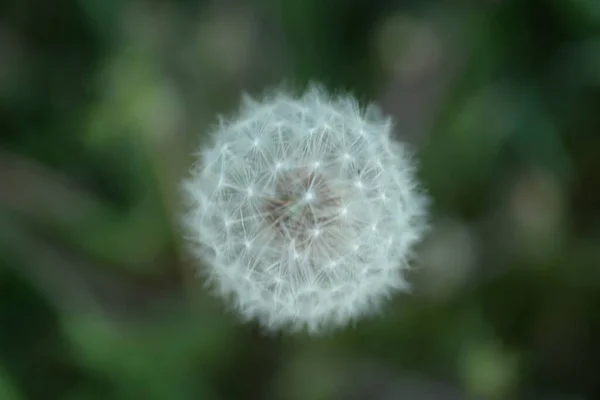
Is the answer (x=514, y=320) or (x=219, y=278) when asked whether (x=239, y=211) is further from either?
(x=514, y=320)

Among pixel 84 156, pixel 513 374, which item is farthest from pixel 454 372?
pixel 84 156

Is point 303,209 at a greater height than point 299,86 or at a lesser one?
lesser

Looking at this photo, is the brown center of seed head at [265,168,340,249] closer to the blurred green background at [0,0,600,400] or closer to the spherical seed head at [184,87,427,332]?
the spherical seed head at [184,87,427,332]

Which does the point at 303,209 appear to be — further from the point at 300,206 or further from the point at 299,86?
the point at 299,86

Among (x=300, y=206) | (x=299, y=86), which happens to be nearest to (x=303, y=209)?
(x=300, y=206)

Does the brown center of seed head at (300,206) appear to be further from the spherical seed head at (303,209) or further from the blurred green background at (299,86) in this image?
the blurred green background at (299,86)

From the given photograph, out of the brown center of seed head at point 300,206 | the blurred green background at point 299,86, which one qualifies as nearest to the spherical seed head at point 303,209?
the brown center of seed head at point 300,206

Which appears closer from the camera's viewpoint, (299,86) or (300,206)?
(300,206)
